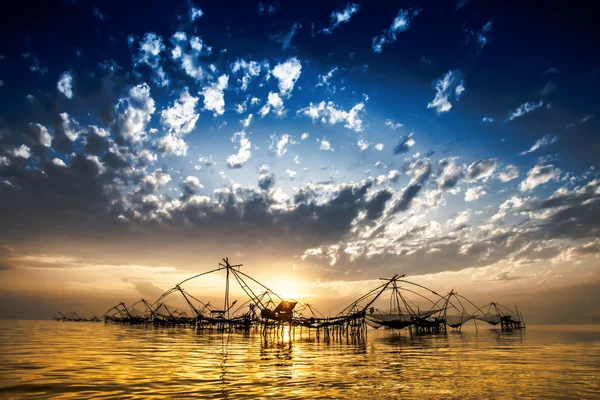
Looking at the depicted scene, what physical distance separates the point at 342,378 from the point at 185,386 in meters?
5.69

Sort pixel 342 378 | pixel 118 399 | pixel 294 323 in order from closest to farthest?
pixel 118 399
pixel 342 378
pixel 294 323

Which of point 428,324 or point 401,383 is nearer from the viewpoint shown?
point 401,383

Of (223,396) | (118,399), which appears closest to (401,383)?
(223,396)

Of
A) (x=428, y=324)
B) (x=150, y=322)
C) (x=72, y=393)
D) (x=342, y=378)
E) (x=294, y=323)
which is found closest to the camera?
(x=72, y=393)

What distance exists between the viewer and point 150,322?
8875 centimetres

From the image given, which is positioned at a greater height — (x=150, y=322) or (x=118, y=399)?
(x=118, y=399)

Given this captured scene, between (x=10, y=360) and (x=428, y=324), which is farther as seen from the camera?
(x=428, y=324)

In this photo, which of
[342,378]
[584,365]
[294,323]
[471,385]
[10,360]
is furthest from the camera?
[294,323]

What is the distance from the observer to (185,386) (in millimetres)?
10500

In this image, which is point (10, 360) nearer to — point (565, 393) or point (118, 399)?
point (118, 399)

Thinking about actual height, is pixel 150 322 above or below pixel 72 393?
below

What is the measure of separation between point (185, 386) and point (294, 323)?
120 feet

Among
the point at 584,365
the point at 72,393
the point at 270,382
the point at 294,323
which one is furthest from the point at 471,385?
the point at 294,323

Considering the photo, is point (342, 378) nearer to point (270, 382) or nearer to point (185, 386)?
point (270, 382)
